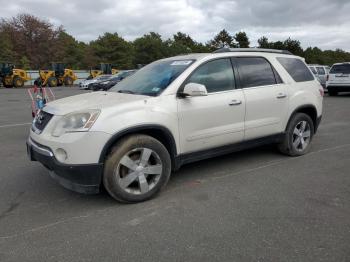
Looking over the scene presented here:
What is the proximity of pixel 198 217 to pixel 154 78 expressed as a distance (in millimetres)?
2019

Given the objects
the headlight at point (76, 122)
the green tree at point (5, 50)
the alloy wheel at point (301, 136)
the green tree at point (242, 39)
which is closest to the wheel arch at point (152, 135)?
the headlight at point (76, 122)

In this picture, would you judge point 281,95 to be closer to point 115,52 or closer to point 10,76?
point 10,76

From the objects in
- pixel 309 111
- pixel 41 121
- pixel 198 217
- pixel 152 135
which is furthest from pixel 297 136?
pixel 41 121

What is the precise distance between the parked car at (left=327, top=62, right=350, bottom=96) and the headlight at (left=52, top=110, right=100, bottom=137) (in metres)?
16.5

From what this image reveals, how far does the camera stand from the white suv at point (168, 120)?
3758 millimetres

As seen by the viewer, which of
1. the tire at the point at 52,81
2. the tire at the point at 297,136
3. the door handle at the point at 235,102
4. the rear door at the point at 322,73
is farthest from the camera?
the tire at the point at 52,81

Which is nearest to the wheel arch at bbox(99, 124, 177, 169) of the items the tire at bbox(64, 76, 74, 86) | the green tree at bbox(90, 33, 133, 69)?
the tire at bbox(64, 76, 74, 86)

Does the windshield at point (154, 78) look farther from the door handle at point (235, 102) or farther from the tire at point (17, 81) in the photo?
the tire at point (17, 81)

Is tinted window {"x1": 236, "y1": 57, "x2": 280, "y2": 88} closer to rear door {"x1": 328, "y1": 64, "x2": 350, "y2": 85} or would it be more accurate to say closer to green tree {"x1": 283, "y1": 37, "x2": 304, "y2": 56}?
rear door {"x1": 328, "y1": 64, "x2": 350, "y2": 85}

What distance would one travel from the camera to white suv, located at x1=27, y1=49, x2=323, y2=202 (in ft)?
12.3

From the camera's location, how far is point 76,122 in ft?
12.4

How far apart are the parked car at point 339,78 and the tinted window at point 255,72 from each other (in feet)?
45.2

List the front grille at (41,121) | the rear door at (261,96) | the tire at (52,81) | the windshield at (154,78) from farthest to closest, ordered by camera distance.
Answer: the tire at (52,81), the rear door at (261,96), the windshield at (154,78), the front grille at (41,121)

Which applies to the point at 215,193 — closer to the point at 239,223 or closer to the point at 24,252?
the point at 239,223
